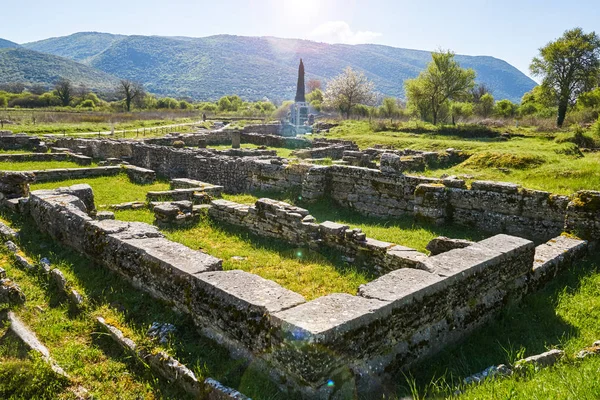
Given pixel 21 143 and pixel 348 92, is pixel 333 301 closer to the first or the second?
pixel 21 143

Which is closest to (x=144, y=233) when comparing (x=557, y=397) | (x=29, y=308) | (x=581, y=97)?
(x=29, y=308)

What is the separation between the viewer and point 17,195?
12211 mm

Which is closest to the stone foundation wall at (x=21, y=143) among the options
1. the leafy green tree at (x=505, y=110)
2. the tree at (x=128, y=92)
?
the tree at (x=128, y=92)

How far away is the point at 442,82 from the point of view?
48688mm

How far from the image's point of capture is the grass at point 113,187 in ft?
47.4

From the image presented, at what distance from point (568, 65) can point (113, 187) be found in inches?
1812

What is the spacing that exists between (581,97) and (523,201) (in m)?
41.8

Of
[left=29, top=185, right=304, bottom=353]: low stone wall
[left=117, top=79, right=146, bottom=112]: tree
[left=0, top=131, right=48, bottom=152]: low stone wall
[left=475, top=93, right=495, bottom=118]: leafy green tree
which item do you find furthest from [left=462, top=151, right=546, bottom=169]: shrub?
[left=117, top=79, right=146, bottom=112]: tree

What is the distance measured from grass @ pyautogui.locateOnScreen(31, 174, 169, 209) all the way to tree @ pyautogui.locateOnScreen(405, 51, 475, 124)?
1526 inches

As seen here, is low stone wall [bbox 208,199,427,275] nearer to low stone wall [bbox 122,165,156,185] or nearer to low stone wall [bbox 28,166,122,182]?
low stone wall [bbox 122,165,156,185]

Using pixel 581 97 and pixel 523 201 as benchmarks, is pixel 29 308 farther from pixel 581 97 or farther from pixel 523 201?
pixel 581 97

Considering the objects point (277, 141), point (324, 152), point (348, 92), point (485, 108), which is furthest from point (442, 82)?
point (324, 152)

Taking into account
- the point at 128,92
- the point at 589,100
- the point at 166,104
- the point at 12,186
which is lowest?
the point at 12,186

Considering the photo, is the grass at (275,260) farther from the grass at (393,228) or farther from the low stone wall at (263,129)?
the low stone wall at (263,129)
